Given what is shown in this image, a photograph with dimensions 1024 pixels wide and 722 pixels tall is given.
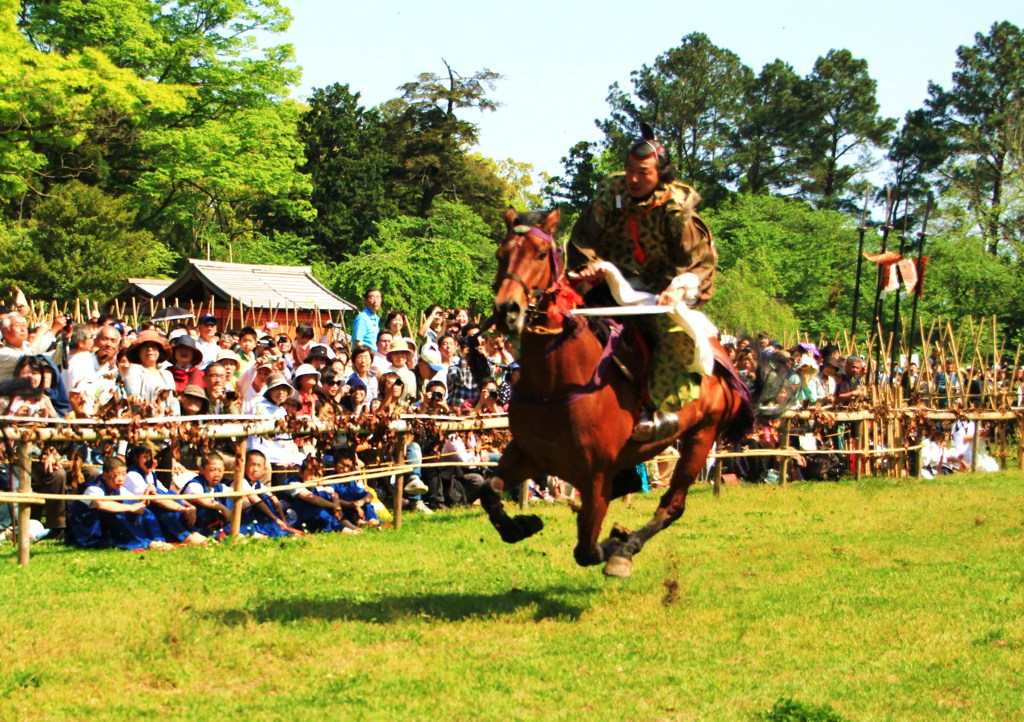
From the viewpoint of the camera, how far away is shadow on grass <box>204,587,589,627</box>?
7.45 meters

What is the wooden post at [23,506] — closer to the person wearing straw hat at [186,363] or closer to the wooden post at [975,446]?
the person wearing straw hat at [186,363]

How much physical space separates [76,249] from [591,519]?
106ft

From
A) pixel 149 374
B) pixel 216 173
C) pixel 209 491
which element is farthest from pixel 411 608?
pixel 216 173

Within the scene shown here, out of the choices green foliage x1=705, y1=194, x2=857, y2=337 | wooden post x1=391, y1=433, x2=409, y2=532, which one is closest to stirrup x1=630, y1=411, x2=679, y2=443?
wooden post x1=391, y1=433, x2=409, y2=532

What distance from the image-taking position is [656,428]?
8164 millimetres

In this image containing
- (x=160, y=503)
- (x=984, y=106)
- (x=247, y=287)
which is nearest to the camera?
(x=160, y=503)

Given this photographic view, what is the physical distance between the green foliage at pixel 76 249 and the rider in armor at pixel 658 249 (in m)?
30.8

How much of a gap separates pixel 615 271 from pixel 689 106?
54.2m

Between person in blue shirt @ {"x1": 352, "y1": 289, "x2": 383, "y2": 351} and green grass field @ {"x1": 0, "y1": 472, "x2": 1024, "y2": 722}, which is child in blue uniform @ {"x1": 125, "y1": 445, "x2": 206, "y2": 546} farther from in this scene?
person in blue shirt @ {"x1": 352, "y1": 289, "x2": 383, "y2": 351}

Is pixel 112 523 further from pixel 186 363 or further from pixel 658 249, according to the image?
pixel 658 249

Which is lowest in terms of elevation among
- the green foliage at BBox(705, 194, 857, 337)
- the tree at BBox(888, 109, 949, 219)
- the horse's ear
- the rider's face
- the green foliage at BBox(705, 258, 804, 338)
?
the horse's ear

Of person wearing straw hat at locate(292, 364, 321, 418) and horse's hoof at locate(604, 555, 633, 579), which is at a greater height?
person wearing straw hat at locate(292, 364, 321, 418)

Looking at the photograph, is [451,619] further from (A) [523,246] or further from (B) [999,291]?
(B) [999,291]

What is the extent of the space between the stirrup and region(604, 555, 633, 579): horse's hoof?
2.71 feet
